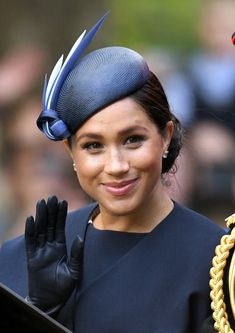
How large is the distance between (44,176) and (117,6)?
5.56 feet

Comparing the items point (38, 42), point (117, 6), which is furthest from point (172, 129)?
point (117, 6)

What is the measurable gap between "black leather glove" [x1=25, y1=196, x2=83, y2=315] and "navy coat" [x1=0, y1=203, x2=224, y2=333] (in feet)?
0.17

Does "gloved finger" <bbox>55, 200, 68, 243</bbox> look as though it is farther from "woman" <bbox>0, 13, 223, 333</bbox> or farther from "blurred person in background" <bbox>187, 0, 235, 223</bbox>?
"blurred person in background" <bbox>187, 0, 235, 223</bbox>

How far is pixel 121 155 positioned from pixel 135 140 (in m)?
0.05

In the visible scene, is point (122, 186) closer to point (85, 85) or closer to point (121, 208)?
point (121, 208)

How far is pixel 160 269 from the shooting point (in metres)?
3.52

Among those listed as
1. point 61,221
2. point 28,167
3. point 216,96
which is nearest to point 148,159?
point 61,221

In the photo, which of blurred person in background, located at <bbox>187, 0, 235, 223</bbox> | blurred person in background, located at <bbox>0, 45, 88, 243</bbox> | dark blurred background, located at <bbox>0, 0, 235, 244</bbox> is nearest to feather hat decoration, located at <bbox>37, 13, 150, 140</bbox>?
dark blurred background, located at <bbox>0, 0, 235, 244</bbox>

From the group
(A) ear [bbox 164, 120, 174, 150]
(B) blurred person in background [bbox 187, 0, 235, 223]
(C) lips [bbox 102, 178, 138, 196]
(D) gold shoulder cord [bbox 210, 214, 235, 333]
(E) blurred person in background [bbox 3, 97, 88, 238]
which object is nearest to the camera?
(D) gold shoulder cord [bbox 210, 214, 235, 333]

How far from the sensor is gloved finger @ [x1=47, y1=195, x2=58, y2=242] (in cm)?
358

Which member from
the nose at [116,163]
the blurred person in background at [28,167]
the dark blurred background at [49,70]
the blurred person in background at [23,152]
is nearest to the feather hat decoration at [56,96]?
the nose at [116,163]

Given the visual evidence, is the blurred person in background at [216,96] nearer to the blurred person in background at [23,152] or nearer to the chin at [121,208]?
the blurred person in background at [23,152]

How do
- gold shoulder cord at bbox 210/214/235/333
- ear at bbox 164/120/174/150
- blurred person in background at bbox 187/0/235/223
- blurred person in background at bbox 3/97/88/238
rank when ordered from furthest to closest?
blurred person in background at bbox 3/97/88/238
blurred person in background at bbox 187/0/235/223
ear at bbox 164/120/174/150
gold shoulder cord at bbox 210/214/235/333

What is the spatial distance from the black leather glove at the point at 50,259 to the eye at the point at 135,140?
25cm
